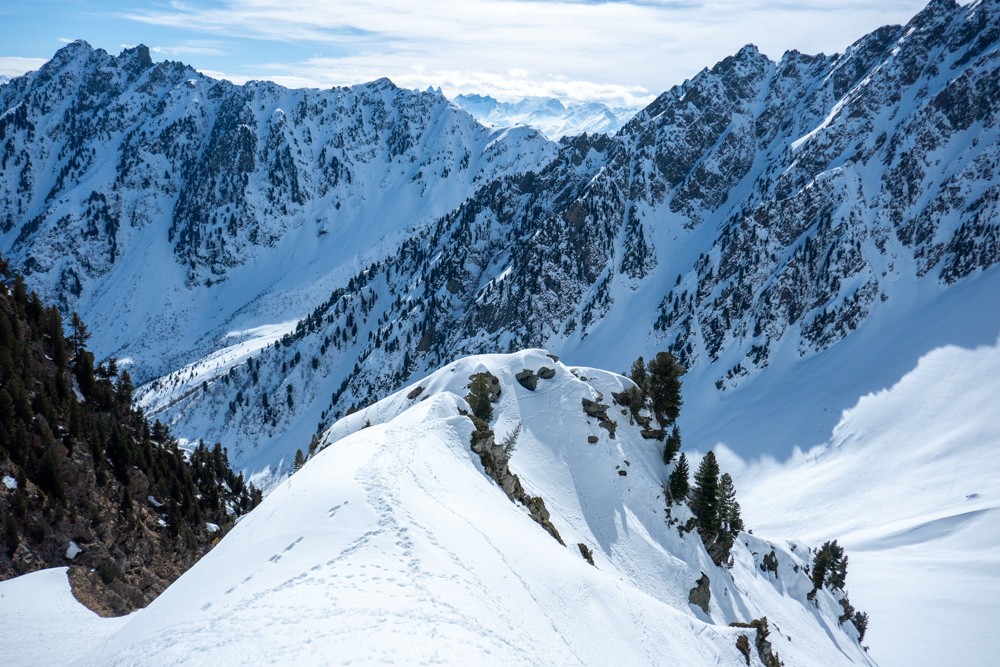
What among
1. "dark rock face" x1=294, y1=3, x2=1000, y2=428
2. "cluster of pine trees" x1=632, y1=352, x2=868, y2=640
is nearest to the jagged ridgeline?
"cluster of pine trees" x1=632, y1=352, x2=868, y2=640

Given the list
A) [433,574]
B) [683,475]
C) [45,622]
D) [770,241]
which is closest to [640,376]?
[683,475]

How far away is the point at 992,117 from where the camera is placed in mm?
138125

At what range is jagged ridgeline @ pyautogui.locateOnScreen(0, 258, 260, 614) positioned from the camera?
31.8 metres

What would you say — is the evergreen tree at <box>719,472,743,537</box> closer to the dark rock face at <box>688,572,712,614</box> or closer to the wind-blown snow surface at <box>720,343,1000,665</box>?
the dark rock face at <box>688,572,712,614</box>

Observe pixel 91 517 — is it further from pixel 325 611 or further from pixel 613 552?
pixel 613 552

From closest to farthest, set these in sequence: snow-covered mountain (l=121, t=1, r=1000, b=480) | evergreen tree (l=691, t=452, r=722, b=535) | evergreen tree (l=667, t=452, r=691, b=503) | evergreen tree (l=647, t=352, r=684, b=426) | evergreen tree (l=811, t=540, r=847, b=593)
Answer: evergreen tree (l=691, t=452, r=722, b=535) → evergreen tree (l=667, t=452, r=691, b=503) → evergreen tree (l=647, t=352, r=684, b=426) → evergreen tree (l=811, t=540, r=847, b=593) → snow-covered mountain (l=121, t=1, r=1000, b=480)

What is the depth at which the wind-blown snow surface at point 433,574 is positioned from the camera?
50.8 ft

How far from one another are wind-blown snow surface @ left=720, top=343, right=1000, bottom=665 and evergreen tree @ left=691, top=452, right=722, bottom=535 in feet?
123

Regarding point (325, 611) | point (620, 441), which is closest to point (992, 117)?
Result: point (620, 441)

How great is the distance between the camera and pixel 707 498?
50625mm

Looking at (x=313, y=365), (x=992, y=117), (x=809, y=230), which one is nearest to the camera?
(x=992, y=117)

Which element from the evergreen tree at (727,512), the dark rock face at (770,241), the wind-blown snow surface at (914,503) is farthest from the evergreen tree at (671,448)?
the dark rock face at (770,241)

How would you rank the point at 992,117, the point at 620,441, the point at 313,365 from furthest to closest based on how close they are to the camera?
1. the point at 313,365
2. the point at 992,117
3. the point at 620,441

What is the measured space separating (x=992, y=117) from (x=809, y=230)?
49.1 metres
